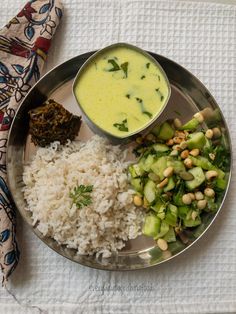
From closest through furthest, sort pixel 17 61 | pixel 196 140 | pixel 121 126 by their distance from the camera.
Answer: pixel 121 126
pixel 196 140
pixel 17 61

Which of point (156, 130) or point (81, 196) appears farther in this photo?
point (156, 130)

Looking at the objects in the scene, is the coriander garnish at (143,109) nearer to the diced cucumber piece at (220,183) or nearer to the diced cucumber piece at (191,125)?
the diced cucumber piece at (191,125)

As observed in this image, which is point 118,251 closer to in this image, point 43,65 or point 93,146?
point 93,146

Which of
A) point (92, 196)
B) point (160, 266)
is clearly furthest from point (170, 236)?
point (92, 196)

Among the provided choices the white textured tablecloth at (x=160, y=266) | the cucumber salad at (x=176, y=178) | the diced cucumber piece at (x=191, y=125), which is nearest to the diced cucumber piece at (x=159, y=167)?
the cucumber salad at (x=176, y=178)

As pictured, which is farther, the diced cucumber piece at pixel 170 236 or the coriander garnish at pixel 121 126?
the diced cucumber piece at pixel 170 236

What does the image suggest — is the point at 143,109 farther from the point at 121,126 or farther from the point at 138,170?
the point at 138,170
